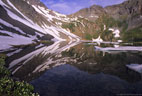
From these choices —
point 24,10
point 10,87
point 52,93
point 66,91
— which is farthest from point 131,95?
point 24,10

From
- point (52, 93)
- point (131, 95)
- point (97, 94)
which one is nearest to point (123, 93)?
point (131, 95)

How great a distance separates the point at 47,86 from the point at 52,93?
2.23m

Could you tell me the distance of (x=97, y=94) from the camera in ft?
46.2

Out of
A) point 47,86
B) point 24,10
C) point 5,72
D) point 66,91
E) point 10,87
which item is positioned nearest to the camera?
point 10,87

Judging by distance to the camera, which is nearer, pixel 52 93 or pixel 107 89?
pixel 52 93

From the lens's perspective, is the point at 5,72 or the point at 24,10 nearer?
the point at 5,72

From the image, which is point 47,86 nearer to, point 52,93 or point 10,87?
point 52,93

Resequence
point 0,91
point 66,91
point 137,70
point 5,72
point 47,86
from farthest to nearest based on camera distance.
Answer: point 137,70 < point 5,72 < point 47,86 < point 66,91 < point 0,91

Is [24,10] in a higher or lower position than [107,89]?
higher

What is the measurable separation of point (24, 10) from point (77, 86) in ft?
646

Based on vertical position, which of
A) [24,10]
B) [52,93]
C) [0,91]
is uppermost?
[24,10]

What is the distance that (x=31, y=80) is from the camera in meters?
18.4

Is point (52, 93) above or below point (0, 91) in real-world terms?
below

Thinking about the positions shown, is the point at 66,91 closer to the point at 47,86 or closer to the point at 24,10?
the point at 47,86
